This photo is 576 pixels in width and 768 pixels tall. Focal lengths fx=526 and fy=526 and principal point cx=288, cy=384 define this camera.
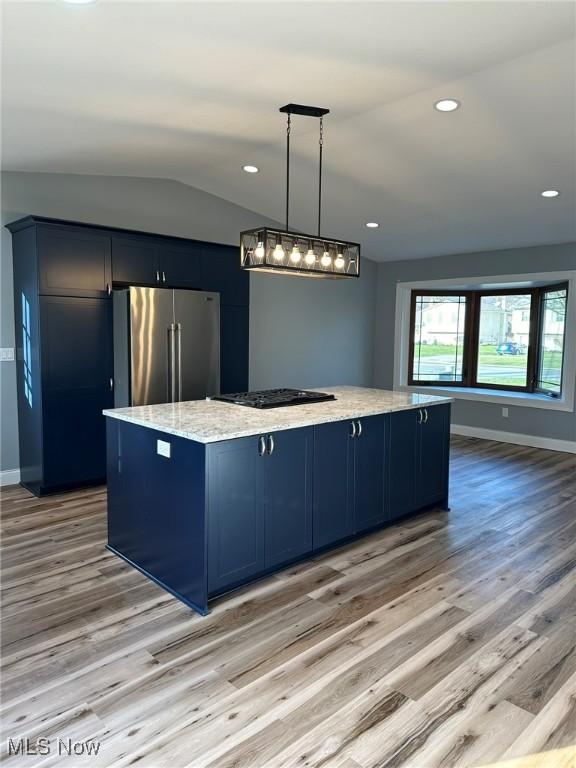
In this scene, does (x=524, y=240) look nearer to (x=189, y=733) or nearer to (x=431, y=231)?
(x=431, y=231)

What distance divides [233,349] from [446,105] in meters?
2.80

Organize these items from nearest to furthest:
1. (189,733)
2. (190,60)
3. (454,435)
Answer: (189,733) → (190,60) → (454,435)

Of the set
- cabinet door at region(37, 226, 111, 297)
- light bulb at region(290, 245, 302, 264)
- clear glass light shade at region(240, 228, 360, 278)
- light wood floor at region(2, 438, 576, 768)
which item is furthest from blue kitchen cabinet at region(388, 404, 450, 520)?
cabinet door at region(37, 226, 111, 297)

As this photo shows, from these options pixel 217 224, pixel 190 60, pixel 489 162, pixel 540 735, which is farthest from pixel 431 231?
pixel 540 735

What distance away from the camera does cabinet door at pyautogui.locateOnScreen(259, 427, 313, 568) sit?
9.11 ft

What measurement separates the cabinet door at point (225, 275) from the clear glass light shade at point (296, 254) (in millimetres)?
1737

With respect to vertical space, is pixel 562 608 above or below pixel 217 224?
below

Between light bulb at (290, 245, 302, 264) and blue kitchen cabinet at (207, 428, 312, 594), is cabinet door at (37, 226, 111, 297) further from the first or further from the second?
blue kitchen cabinet at (207, 428, 312, 594)

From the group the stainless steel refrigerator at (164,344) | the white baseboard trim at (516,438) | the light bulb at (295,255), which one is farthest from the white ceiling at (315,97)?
the white baseboard trim at (516,438)

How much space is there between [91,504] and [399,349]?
4878mm

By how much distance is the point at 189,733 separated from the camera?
1.80m

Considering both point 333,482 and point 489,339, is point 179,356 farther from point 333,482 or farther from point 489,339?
point 489,339

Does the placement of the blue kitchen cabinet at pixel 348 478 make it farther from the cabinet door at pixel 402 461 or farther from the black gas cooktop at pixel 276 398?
the black gas cooktop at pixel 276 398

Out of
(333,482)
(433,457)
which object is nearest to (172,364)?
(333,482)
